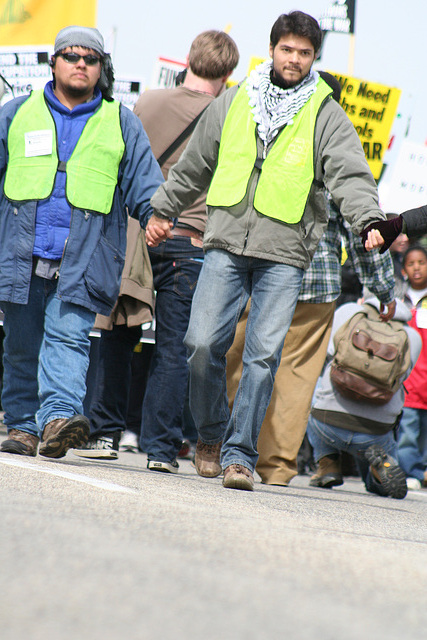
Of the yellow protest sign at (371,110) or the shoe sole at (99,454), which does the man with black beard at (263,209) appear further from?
→ the yellow protest sign at (371,110)

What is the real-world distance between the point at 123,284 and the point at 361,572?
3.50 metres

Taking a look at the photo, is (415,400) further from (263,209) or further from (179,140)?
(263,209)

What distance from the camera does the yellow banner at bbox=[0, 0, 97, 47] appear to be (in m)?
10.9

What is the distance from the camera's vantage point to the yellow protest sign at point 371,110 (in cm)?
1217

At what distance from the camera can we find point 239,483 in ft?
15.9

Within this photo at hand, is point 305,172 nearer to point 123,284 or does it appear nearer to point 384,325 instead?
point 123,284

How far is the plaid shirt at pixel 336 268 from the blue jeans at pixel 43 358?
129 cm

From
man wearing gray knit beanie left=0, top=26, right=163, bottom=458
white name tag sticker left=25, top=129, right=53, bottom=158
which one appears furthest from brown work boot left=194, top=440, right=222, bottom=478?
white name tag sticker left=25, top=129, right=53, bottom=158

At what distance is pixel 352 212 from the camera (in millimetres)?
4914

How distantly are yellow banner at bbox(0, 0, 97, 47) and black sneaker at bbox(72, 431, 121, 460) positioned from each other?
20.0 ft

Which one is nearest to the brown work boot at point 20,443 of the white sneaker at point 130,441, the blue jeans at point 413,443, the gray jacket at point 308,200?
the gray jacket at point 308,200

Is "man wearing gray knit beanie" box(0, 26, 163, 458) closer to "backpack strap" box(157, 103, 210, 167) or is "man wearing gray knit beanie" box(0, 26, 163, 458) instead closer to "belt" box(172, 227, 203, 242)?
"belt" box(172, 227, 203, 242)

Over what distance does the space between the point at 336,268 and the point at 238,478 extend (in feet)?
5.45

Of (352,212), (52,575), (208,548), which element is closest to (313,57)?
(352,212)
